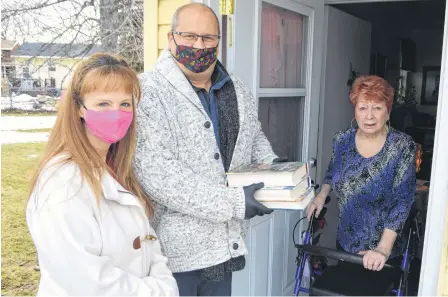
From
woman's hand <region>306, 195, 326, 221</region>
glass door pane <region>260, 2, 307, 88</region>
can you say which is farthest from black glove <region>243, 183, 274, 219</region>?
glass door pane <region>260, 2, 307, 88</region>

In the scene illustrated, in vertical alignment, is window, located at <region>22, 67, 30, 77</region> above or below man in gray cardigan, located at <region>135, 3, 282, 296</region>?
above

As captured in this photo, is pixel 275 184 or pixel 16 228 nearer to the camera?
pixel 275 184

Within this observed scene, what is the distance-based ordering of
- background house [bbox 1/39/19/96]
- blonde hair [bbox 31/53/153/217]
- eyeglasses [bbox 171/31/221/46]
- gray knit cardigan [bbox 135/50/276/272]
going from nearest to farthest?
1. blonde hair [bbox 31/53/153/217]
2. gray knit cardigan [bbox 135/50/276/272]
3. eyeglasses [bbox 171/31/221/46]
4. background house [bbox 1/39/19/96]

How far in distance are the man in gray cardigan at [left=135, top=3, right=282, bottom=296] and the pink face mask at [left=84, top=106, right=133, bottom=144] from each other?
140mm

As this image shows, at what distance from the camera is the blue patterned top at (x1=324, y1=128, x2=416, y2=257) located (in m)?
2.23

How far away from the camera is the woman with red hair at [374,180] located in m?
2.23

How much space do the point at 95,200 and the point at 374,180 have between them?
59.2 inches

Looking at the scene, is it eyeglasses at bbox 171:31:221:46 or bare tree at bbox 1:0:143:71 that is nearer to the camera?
eyeglasses at bbox 171:31:221:46

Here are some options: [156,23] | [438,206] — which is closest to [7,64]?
[156,23]

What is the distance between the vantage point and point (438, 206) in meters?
1.70

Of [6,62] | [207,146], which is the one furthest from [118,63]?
[6,62]

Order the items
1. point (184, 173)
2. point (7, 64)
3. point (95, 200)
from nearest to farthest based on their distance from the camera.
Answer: point (95, 200)
point (184, 173)
point (7, 64)

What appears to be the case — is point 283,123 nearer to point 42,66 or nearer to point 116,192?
point 116,192

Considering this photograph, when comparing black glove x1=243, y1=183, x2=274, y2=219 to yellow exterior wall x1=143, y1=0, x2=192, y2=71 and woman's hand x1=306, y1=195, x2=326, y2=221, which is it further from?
yellow exterior wall x1=143, y1=0, x2=192, y2=71
